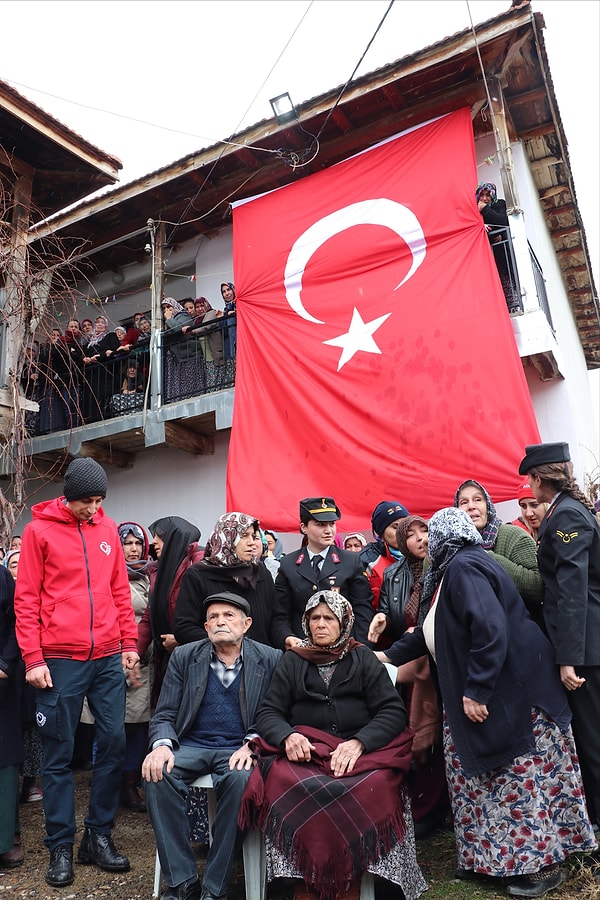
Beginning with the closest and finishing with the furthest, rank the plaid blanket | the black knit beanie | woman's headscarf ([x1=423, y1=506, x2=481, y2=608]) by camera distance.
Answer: the plaid blanket → woman's headscarf ([x1=423, y1=506, x2=481, y2=608]) → the black knit beanie

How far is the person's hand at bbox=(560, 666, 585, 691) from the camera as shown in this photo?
286cm

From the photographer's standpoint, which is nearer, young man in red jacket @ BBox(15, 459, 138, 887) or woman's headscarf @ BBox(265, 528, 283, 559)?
young man in red jacket @ BBox(15, 459, 138, 887)

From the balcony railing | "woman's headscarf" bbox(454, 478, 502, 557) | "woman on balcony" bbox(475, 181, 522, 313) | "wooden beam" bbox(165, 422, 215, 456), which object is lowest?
"woman's headscarf" bbox(454, 478, 502, 557)

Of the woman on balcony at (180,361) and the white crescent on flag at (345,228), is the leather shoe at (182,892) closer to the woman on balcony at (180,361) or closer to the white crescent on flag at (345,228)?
the white crescent on flag at (345,228)

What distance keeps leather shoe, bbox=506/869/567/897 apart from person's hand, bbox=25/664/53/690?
2270 mm

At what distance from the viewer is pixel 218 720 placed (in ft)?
10.8

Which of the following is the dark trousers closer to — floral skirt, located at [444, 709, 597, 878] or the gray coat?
floral skirt, located at [444, 709, 597, 878]

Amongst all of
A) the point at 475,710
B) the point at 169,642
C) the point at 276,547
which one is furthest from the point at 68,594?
the point at 276,547

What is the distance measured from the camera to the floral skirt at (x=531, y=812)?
2.77 meters

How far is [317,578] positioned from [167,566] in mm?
1004

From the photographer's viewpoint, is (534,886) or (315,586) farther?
(315,586)

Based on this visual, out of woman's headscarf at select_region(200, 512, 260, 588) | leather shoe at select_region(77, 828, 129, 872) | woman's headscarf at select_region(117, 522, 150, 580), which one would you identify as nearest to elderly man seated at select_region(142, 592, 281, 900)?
woman's headscarf at select_region(200, 512, 260, 588)

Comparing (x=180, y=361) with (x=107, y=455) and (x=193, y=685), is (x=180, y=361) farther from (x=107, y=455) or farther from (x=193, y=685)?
(x=193, y=685)

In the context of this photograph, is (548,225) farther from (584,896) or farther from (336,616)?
(584,896)
